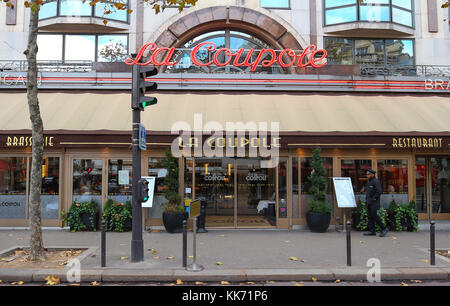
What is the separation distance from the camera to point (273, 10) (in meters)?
14.2

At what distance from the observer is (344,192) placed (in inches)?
435

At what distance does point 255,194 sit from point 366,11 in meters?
8.71

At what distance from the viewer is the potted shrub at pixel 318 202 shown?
423 inches

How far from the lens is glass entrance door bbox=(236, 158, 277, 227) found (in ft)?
38.0

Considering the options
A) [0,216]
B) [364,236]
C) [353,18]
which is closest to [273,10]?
[353,18]

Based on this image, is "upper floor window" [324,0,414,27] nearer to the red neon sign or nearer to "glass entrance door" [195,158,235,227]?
the red neon sign

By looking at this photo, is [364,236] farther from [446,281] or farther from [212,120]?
[212,120]

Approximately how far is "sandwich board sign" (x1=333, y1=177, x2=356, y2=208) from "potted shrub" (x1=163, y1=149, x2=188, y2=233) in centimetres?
476

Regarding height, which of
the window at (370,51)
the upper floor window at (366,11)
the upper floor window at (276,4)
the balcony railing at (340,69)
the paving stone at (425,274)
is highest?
the upper floor window at (276,4)

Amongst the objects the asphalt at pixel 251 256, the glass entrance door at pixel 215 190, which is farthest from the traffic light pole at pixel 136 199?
the glass entrance door at pixel 215 190

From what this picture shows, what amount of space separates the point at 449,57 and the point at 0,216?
58.4 ft

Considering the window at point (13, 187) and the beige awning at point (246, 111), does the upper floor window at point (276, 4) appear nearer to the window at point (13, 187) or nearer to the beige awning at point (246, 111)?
the beige awning at point (246, 111)

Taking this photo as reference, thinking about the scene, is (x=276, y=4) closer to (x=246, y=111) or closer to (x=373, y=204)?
(x=246, y=111)

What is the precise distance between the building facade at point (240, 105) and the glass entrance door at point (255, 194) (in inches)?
1.4
